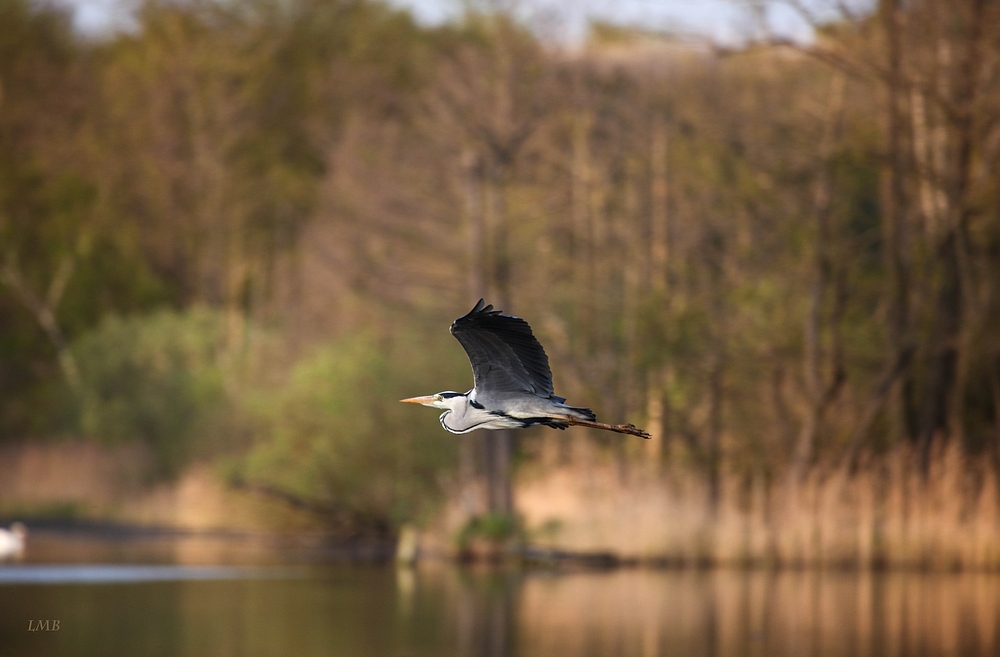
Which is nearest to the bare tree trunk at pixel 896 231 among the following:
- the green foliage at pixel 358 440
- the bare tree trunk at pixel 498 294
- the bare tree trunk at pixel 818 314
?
the bare tree trunk at pixel 818 314

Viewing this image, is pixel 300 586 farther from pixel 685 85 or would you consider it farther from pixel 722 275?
pixel 685 85

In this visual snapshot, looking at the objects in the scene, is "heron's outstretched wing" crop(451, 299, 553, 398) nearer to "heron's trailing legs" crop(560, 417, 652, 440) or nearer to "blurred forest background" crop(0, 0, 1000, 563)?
"heron's trailing legs" crop(560, 417, 652, 440)

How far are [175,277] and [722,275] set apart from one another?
1936cm

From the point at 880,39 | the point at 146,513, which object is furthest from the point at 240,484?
the point at 880,39

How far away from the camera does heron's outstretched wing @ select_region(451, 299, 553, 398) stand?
9242 mm

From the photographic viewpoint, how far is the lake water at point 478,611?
57.5ft

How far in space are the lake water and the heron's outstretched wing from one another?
26.1ft

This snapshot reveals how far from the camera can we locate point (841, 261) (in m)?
24.4

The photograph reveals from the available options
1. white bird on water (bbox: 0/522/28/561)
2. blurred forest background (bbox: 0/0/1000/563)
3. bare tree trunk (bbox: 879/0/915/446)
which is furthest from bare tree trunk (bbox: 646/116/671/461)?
white bird on water (bbox: 0/522/28/561)

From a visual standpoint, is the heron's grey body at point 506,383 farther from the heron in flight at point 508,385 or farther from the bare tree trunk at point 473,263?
the bare tree trunk at point 473,263

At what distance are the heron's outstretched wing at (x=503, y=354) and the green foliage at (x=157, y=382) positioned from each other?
2298 centimetres

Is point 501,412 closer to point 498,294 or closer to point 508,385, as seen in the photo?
point 508,385

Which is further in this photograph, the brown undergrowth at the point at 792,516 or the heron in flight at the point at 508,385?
the brown undergrowth at the point at 792,516

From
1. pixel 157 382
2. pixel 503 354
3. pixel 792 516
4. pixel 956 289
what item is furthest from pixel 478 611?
pixel 157 382
